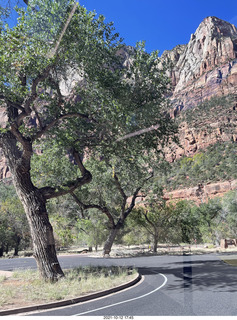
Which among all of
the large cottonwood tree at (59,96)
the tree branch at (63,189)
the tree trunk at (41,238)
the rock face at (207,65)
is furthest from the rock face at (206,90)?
the tree trunk at (41,238)

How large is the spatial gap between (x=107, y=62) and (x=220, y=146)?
92.5m

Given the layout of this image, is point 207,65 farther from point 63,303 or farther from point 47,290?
point 63,303

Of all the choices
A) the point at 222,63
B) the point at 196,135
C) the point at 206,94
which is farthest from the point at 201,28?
the point at 196,135

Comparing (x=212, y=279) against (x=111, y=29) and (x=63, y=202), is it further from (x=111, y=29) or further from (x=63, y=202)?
(x=63, y=202)

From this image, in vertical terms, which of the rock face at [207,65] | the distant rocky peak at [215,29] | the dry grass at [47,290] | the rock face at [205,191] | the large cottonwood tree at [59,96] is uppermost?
the distant rocky peak at [215,29]

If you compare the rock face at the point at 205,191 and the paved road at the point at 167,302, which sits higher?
the rock face at the point at 205,191

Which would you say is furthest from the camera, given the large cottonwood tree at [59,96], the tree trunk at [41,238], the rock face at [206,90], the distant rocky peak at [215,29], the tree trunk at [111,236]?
the distant rocky peak at [215,29]

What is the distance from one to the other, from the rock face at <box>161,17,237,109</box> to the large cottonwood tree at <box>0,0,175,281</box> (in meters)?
131

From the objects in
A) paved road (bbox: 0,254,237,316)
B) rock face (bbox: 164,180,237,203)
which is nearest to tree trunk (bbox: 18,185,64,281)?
paved road (bbox: 0,254,237,316)

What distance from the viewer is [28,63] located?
10.4 m

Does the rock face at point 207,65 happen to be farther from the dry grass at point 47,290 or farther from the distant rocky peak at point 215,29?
the dry grass at point 47,290

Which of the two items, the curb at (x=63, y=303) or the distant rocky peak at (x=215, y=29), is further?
the distant rocky peak at (x=215, y=29)

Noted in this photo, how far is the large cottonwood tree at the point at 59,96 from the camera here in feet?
33.6

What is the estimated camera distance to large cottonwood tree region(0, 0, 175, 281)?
33.6 ft
